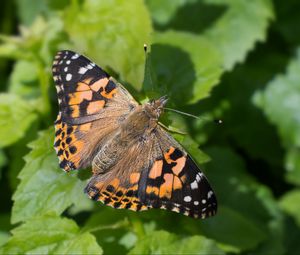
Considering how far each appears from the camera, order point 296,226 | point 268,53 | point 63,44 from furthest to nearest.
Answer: point 268,53 → point 296,226 → point 63,44

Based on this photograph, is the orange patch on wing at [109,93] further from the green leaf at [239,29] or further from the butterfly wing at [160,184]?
the green leaf at [239,29]

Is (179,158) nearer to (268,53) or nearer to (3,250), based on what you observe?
(3,250)

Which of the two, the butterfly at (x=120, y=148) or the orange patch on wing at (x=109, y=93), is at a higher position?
the orange patch on wing at (x=109, y=93)

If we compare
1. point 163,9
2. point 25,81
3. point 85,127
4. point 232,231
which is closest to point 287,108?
point 163,9

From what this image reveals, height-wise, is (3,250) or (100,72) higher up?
(100,72)

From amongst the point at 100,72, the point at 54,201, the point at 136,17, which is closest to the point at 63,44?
the point at 136,17

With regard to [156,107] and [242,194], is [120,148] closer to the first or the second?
[156,107]

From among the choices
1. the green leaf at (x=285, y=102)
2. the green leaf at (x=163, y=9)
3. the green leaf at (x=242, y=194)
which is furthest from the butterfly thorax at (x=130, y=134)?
the green leaf at (x=285, y=102)
